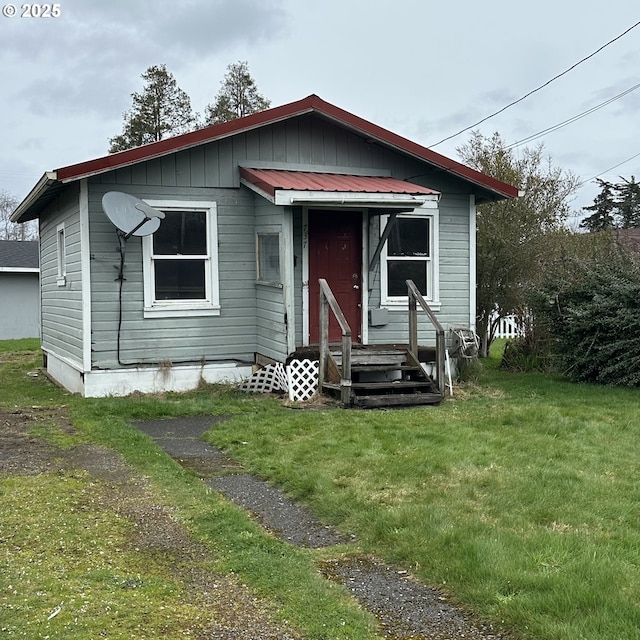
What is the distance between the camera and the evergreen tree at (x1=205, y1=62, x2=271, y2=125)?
33.6m

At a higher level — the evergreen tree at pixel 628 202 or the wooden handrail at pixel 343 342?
the evergreen tree at pixel 628 202

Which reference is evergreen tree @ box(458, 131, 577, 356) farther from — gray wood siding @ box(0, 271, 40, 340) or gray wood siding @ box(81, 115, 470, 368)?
gray wood siding @ box(0, 271, 40, 340)

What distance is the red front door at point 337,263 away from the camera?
11.4 m

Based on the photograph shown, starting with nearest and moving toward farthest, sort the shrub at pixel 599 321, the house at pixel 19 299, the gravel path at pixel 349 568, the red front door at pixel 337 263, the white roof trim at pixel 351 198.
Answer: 1. the gravel path at pixel 349 568
2. the white roof trim at pixel 351 198
3. the shrub at pixel 599 321
4. the red front door at pixel 337 263
5. the house at pixel 19 299

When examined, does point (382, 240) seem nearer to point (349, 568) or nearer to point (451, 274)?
point (451, 274)

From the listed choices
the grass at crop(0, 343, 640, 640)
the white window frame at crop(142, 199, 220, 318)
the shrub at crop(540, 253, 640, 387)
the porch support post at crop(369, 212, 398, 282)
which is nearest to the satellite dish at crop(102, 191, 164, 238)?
the white window frame at crop(142, 199, 220, 318)

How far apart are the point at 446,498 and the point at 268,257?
6.09 meters

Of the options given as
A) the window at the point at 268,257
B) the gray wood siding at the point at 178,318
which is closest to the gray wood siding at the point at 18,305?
the gray wood siding at the point at 178,318

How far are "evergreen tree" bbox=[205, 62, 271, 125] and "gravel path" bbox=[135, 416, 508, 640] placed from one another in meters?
27.6

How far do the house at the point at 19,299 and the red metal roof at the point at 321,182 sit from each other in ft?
53.9

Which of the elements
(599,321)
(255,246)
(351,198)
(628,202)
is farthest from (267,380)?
(628,202)

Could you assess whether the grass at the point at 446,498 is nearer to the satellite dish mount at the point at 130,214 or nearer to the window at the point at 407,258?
the satellite dish mount at the point at 130,214

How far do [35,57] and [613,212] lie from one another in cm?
3169

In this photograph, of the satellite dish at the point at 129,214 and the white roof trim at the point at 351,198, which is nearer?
the white roof trim at the point at 351,198
